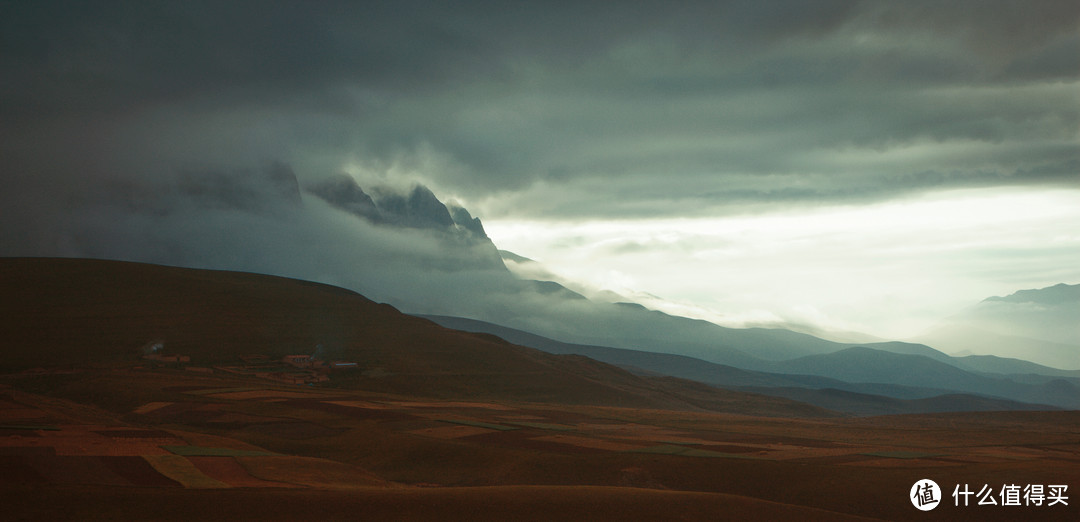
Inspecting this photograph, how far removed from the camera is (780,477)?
5897 centimetres

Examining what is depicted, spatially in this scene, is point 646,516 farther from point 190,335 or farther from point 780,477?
point 190,335

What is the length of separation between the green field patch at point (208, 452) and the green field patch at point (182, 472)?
232cm

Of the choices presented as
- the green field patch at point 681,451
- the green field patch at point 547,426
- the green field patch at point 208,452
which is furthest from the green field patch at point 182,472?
the green field patch at point 547,426

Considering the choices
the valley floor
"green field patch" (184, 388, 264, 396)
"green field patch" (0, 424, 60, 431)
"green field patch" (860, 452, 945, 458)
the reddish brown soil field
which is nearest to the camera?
the valley floor

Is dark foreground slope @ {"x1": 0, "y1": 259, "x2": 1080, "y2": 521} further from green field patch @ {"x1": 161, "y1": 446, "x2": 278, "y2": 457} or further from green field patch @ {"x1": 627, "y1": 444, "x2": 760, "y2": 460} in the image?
green field patch @ {"x1": 627, "y1": 444, "x2": 760, "y2": 460}

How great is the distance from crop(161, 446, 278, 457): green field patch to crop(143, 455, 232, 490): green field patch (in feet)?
7.62

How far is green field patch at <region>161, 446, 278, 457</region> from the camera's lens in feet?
202

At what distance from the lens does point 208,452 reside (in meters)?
63.1

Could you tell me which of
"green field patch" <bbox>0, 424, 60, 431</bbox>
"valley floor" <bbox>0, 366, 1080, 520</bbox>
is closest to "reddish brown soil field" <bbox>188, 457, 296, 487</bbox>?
"valley floor" <bbox>0, 366, 1080, 520</bbox>

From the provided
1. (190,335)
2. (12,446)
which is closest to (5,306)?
(190,335)

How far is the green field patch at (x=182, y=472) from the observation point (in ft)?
156

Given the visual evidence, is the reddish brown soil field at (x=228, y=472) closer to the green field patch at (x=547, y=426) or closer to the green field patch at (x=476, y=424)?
the green field patch at (x=476, y=424)

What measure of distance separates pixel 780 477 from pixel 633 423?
55.3 m

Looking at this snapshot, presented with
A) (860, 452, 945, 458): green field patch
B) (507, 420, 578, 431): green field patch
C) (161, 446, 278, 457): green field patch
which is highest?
(860, 452, 945, 458): green field patch
